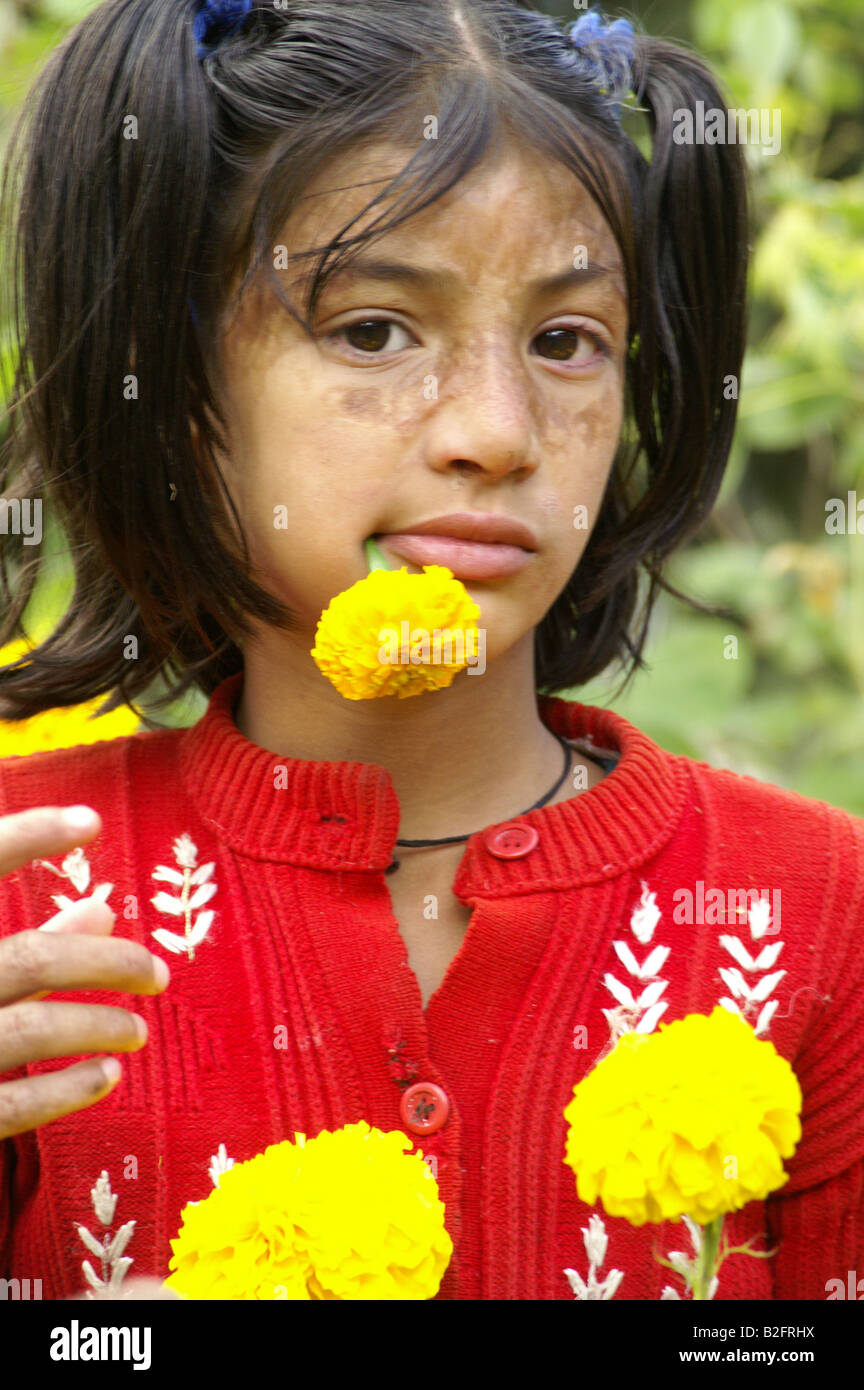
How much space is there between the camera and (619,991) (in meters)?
1.21

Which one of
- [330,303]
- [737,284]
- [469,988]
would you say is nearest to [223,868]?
[469,988]

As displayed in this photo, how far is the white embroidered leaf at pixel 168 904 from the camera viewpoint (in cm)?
123

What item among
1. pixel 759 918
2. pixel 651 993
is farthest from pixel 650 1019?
pixel 759 918

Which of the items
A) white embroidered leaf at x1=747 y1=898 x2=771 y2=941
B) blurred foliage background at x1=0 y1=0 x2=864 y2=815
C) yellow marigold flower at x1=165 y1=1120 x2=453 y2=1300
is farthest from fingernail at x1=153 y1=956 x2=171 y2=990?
blurred foliage background at x1=0 y1=0 x2=864 y2=815

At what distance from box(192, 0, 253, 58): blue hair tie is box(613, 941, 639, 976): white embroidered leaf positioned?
0.78m

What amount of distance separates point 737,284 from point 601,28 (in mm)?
261

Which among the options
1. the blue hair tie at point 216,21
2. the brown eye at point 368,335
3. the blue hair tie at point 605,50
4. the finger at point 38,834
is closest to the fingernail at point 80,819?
the finger at point 38,834

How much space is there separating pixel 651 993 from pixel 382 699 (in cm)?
31

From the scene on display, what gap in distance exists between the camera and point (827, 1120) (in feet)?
3.94

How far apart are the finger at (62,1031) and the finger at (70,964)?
0.01m

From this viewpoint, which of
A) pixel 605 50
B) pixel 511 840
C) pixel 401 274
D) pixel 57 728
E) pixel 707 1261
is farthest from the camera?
pixel 57 728

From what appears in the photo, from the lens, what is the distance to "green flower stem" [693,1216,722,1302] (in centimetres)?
74

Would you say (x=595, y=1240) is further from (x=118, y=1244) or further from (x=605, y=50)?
(x=605, y=50)

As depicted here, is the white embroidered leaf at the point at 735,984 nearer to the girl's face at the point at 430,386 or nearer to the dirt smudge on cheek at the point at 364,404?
the girl's face at the point at 430,386
